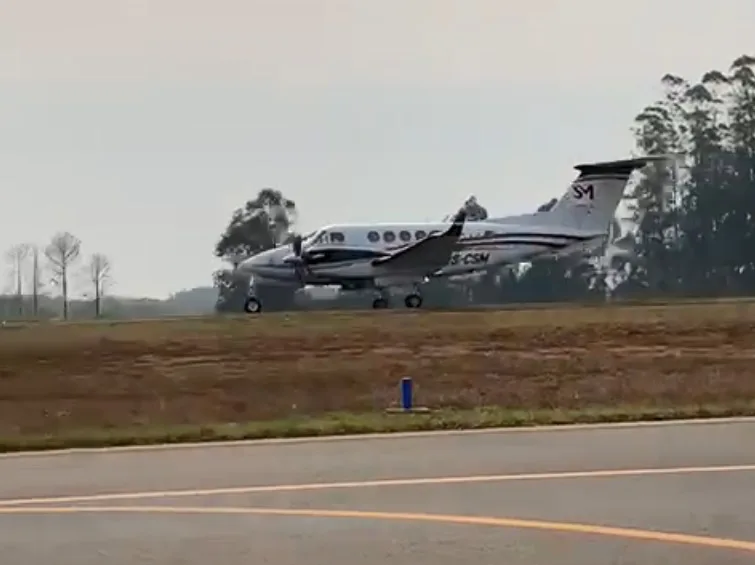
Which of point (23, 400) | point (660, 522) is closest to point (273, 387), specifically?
point (23, 400)


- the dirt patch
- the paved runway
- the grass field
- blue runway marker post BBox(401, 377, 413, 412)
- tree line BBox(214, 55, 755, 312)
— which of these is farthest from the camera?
tree line BBox(214, 55, 755, 312)

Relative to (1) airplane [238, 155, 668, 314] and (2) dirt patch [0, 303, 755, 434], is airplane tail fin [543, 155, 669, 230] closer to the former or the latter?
(1) airplane [238, 155, 668, 314]

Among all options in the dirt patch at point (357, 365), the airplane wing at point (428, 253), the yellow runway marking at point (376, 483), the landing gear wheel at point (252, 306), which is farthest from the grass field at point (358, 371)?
the airplane wing at point (428, 253)

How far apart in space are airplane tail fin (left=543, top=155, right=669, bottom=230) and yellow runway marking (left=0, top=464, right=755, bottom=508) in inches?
1381

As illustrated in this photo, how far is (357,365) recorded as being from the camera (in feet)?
81.4

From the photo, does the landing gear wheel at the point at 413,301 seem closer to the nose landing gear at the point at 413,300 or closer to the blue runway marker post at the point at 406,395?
the nose landing gear at the point at 413,300

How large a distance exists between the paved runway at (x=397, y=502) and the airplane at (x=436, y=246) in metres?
29.5

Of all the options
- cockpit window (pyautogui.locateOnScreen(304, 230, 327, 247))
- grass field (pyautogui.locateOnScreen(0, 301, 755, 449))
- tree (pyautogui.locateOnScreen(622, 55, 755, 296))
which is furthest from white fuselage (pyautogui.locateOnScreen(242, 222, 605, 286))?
tree (pyautogui.locateOnScreen(622, 55, 755, 296))

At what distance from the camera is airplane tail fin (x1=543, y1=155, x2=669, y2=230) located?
45.6 meters

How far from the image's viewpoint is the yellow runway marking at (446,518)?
7770 millimetres

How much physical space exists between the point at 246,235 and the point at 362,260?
92.7 ft

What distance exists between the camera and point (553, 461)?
11.6 meters

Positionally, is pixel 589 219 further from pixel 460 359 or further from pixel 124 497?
pixel 124 497

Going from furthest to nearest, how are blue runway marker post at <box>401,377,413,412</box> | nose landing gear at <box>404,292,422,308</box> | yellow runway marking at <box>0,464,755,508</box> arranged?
nose landing gear at <box>404,292,422,308</box> → blue runway marker post at <box>401,377,413,412</box> → yellow runway marking at <box>0,464,755,508</box>
